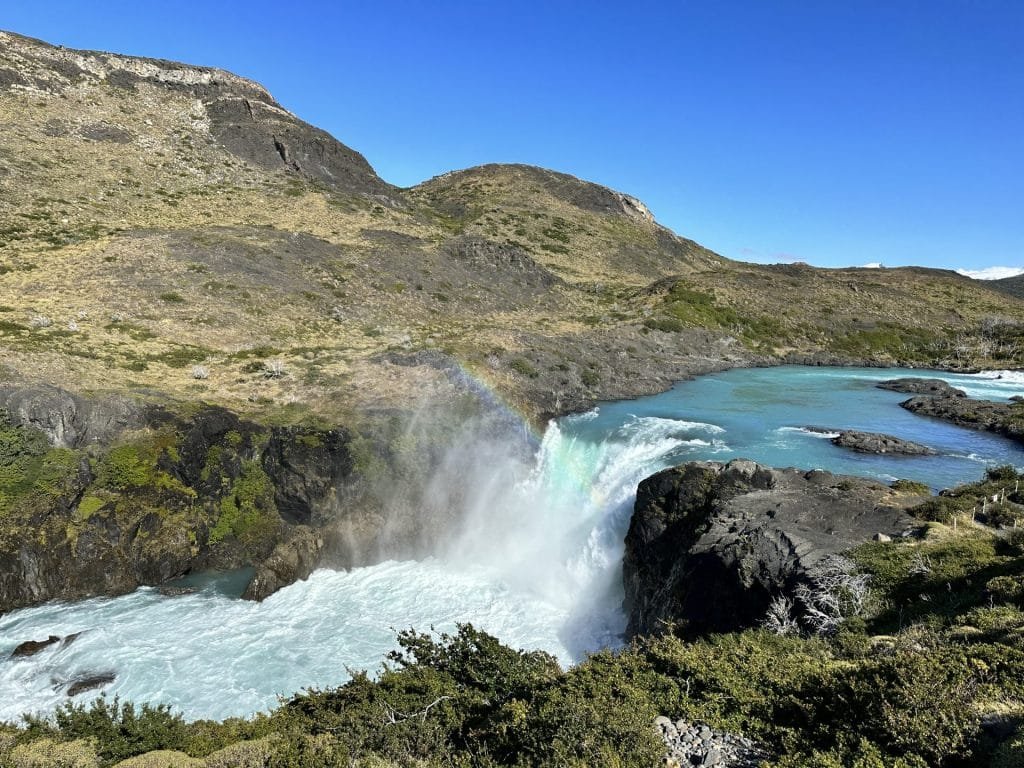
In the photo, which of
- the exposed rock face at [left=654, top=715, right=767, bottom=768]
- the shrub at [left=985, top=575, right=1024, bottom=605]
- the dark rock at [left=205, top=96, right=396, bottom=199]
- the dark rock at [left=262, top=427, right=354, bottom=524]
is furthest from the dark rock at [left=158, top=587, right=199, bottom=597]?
the dark rock at [left=205, top=96, right=396, bottom=199]

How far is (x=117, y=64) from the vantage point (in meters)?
92.6

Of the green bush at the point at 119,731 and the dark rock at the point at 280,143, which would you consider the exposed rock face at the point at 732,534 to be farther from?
the dark rock at the point at 280,143

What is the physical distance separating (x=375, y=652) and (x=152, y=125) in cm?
9815

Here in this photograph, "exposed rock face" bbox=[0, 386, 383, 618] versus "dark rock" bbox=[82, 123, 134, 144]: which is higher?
"dark rock" bbox=[82, 123, 134, 144]

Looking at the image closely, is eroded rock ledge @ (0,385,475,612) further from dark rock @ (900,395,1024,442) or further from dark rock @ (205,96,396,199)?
dark rock @ (205,96,396,199)

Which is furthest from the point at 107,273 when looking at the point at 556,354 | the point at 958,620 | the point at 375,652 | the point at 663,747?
the point at 958,620

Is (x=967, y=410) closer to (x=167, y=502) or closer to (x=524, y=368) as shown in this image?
(x=524, y=368)

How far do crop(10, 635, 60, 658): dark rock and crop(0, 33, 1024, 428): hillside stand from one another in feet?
44.1

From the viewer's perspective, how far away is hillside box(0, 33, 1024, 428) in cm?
3916

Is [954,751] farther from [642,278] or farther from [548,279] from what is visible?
[642,278]

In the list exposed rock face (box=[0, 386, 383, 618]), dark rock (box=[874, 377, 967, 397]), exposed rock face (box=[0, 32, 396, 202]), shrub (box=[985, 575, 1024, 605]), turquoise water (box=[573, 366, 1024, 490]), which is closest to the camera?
shrub (box=[985, 575, 1024, 605])

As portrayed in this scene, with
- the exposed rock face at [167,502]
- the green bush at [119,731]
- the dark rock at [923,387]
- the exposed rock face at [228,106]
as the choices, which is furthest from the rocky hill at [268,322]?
the dark rock at [923,387]

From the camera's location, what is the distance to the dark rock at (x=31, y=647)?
19984 millimetres

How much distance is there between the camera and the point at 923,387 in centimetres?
5344
